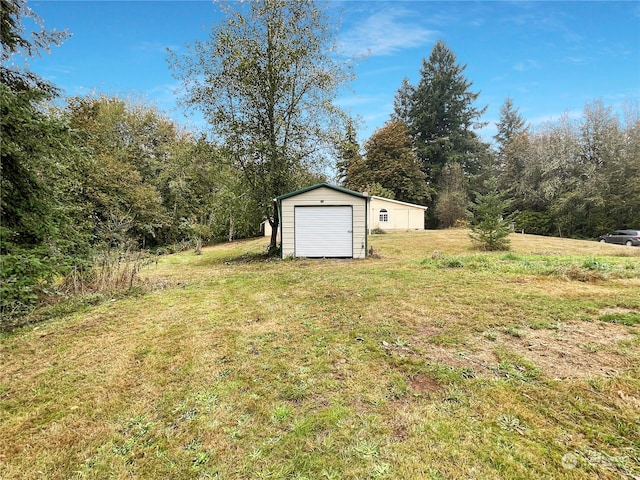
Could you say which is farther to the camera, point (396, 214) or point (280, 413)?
point (396, 214)

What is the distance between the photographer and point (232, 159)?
10.6 metres

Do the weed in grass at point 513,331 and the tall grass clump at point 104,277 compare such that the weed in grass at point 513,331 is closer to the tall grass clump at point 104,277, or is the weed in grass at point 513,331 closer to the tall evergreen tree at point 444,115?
the tall grass clump at point 104,277

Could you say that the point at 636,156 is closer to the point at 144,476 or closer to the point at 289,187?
the point at 289,187

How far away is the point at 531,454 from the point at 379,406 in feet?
3.01

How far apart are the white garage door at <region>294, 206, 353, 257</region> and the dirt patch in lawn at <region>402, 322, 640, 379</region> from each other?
23.0 ft

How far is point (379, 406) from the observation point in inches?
89.9

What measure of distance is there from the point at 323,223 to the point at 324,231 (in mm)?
273

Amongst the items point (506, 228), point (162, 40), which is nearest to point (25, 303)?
point (162, 40)

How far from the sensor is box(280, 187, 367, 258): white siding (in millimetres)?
10445

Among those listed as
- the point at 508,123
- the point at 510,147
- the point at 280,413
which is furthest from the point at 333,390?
the point at 508,123

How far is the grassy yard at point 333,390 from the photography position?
1797mm

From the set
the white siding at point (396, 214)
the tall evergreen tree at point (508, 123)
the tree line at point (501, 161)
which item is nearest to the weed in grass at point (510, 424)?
the tree line at point (501, 161)

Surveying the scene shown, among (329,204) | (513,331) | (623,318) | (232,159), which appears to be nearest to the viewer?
(513,331)

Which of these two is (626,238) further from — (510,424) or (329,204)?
(510,424)
